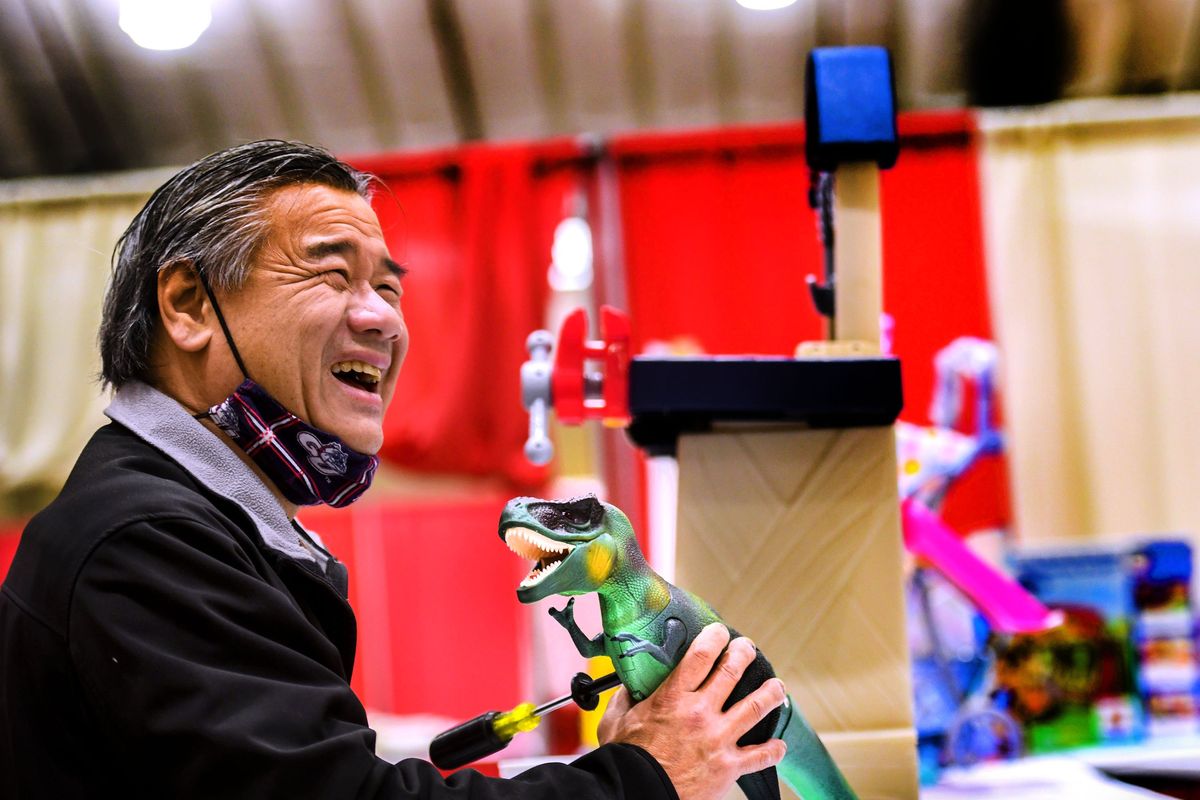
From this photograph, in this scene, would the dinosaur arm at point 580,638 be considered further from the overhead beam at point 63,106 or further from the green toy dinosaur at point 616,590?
the overhead beam at point 63,106

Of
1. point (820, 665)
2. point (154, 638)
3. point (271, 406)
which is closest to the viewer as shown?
point (154, 638)

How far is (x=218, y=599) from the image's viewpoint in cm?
68

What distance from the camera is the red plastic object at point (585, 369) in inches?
45.4

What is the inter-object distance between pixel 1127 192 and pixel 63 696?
2512 millimetres

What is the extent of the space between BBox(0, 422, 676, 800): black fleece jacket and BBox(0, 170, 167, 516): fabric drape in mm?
2107

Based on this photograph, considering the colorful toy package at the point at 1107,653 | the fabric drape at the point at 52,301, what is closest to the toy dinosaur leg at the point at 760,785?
the colorful toy package at the point at 1107,653

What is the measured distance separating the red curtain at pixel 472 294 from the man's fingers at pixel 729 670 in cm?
174

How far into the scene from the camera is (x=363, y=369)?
0.95 metres

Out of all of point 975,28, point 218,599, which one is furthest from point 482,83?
point 218,599

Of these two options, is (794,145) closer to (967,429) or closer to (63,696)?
(967,429)

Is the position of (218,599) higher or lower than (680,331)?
lower

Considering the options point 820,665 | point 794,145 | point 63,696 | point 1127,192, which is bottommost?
point 820,665

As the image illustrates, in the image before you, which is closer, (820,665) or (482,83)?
(820,665)

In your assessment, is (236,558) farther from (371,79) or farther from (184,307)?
(371,79)
